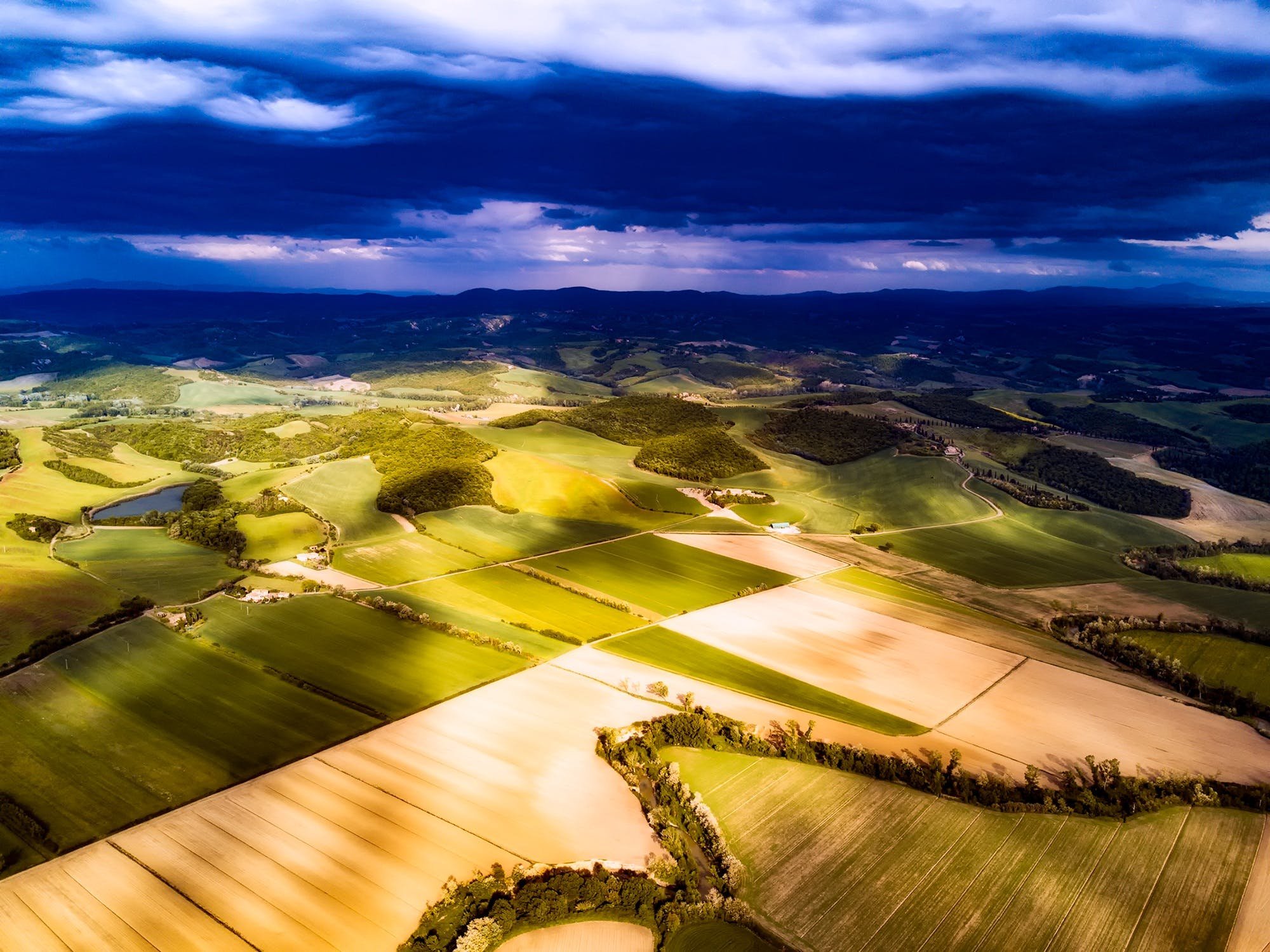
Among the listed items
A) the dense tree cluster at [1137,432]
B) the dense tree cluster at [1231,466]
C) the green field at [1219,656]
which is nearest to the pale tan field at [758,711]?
the green field at [1219,656]

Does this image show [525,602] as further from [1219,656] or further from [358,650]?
[1219,656]

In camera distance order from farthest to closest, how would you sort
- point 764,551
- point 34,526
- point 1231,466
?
point 1231,466 → point 764,551 → point 34,526

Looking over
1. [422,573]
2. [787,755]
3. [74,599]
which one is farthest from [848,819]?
[74,599]

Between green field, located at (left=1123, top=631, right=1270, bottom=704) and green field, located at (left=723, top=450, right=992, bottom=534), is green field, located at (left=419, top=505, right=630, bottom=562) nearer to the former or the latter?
green field, located at (left=723, top=450, right=992, bottom=534)

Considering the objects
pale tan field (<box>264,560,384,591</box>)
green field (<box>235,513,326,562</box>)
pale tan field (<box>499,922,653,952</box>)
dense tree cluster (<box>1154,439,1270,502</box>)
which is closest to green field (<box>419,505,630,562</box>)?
green field (<box>235,513,326,562</box>)

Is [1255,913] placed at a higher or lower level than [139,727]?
higher

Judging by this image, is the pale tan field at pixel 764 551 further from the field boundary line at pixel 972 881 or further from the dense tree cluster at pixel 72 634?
the dense tree cluster at pixel 72 634

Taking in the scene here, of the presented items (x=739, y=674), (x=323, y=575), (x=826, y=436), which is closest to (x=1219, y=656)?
(x=739, y=674)
